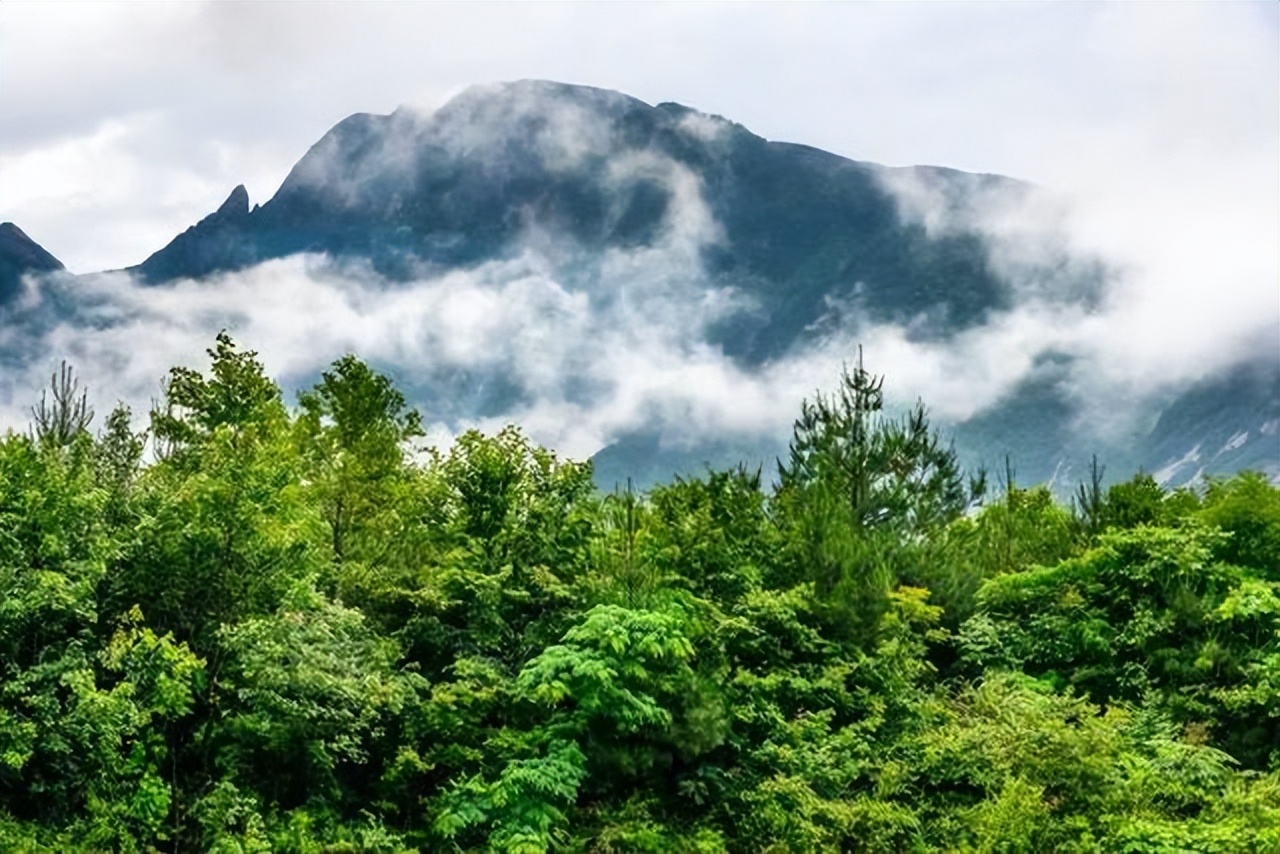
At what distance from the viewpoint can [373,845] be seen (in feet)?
54.0

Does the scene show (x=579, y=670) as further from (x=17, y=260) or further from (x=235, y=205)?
(x=235, y=205)

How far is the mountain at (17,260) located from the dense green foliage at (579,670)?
90.1 m

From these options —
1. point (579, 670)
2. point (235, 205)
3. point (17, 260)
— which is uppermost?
point (235, 205)

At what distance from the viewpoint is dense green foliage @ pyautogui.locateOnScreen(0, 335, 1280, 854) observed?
50.0 feet

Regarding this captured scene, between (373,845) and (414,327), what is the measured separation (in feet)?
593

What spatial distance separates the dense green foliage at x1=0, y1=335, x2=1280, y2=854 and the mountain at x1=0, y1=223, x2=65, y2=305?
90.1 m

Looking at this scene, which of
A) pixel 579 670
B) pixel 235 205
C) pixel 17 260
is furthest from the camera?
pixel 235 205

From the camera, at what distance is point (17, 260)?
102812 millimetres

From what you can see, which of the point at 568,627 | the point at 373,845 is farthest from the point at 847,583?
the point at 373,845

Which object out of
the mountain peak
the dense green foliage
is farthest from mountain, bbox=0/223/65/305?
the dense green foliage

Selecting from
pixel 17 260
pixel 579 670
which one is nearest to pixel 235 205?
pixel 17 260

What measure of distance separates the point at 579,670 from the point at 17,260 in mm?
102680

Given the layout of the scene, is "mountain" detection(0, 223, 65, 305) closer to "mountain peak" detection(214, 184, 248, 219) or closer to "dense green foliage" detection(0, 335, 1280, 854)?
"mountain peak" detection(214, 184, 248, 219)

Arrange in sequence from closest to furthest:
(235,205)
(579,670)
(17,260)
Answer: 1. (579,670)
2. (17,260)
3. (235,205)
